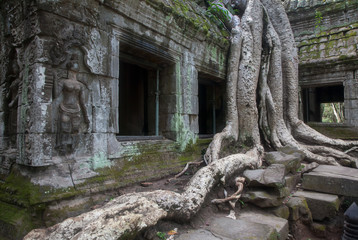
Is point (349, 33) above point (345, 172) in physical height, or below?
above

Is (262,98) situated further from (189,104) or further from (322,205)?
(322,205)

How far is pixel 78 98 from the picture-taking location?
8.86 ft

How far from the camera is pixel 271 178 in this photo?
10.0 feet

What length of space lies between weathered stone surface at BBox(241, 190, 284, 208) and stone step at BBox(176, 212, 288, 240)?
0.17 m

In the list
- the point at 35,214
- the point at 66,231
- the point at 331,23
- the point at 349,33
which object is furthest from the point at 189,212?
the point at 331,23

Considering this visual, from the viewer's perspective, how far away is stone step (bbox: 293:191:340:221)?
3182 mm

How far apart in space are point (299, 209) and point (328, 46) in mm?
5439

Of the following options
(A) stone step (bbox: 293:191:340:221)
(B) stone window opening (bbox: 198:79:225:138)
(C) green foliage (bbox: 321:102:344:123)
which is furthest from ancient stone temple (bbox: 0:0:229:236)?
(C) green foliage (bbox: 321:102:344:123)

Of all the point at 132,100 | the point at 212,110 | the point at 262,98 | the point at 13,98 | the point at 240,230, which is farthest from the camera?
the point at 212,110

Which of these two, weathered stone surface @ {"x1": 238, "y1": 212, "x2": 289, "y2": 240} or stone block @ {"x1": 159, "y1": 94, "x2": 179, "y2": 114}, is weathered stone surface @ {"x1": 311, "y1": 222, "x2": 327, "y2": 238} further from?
stone block @ {"x1": 159, "y1": 94, "x2": 179, "y2": 114}

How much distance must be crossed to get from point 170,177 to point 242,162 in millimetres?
1063

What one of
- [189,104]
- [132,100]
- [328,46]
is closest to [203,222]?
[189,104]

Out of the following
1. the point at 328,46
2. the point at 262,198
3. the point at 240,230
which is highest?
the point at 328,46

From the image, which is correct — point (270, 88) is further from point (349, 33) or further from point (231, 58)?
point (349, 33)
